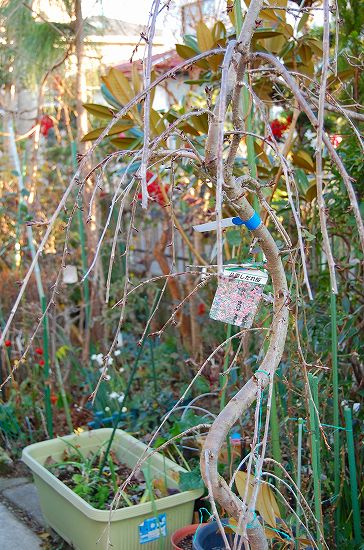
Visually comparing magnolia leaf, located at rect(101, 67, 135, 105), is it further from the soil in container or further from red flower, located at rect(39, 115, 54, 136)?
red flower, located at rect(39, 115, 54, 136)

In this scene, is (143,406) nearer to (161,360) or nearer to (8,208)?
(161,360)

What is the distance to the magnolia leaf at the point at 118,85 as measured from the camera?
9.08 ft

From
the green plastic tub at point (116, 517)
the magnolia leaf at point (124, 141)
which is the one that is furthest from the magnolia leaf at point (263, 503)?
the magnolia leaf at point (124, 141)

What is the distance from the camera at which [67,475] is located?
3111 millimetres

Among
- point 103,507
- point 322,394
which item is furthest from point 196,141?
point 103,507

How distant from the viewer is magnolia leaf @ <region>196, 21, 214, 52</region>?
2.77 meters

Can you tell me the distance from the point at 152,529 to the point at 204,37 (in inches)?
74.9

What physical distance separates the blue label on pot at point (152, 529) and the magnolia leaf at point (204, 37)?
183cm

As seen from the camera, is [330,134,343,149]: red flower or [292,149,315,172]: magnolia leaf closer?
[330,134,343,149]: red flower

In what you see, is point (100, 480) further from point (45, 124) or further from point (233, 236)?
point (45, 124)

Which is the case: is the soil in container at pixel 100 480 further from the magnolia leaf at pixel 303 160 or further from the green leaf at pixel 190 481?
the magnolia leaf at pixel 303 160

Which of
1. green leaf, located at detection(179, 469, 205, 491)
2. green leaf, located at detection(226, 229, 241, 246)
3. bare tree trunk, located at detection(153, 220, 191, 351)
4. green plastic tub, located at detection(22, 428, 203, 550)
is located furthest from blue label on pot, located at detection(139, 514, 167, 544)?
bare tree trunk, located at detection(153, 220, 191, 351)

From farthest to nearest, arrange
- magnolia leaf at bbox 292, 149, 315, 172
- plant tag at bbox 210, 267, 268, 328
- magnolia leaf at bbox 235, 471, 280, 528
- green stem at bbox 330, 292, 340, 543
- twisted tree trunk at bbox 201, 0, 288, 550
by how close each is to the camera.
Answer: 1. magnolia leaf at bbox 292, 149, 315, 172
2. green stem at bbox 330, 292, 340, 543
3. magnolia leaf at bbox 235, 471, 280, 528
4. plant tag at bbox 210, 267, 268, 328
5. twisted tree trunk at bbox 201, 0, 288, 550

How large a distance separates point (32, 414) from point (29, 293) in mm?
876
